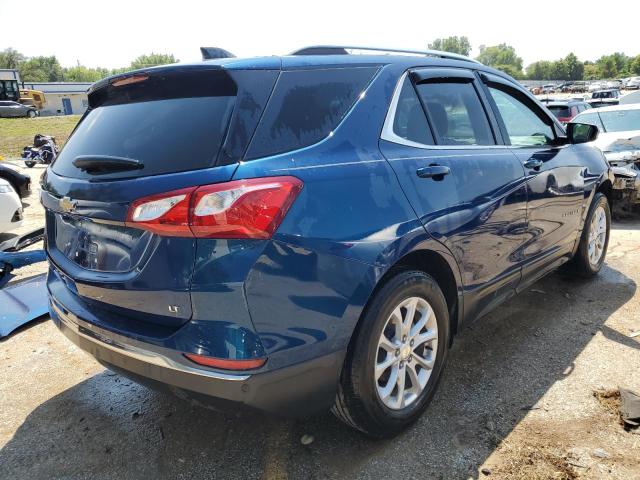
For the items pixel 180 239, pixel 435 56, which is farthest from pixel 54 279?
pixel 435 56

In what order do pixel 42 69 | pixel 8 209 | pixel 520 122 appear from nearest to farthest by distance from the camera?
1. pixel 520 122
2. pixel 8 209
3. pixel 42 69

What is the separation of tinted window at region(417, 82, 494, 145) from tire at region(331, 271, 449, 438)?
0.89 meters

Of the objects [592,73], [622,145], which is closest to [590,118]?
[622,145]

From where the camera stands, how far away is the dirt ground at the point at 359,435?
2.42m

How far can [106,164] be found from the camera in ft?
7.09

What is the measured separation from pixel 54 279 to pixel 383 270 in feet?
5.72

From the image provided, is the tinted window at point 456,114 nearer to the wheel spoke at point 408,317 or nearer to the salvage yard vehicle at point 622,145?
the wheel spoke at point 408,317

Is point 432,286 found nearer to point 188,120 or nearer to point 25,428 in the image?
point 188,120

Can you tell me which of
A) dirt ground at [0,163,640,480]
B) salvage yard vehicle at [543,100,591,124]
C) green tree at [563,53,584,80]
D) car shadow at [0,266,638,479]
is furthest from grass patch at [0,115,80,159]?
green tree at [563,53,584,80]

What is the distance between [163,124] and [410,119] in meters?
1.24

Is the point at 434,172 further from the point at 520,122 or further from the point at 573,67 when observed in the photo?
the point at 573,67

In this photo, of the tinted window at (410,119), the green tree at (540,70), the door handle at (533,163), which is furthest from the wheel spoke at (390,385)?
the green tree at (540,70)

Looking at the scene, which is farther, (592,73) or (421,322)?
(592,73)

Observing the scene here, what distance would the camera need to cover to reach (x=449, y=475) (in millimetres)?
2342
